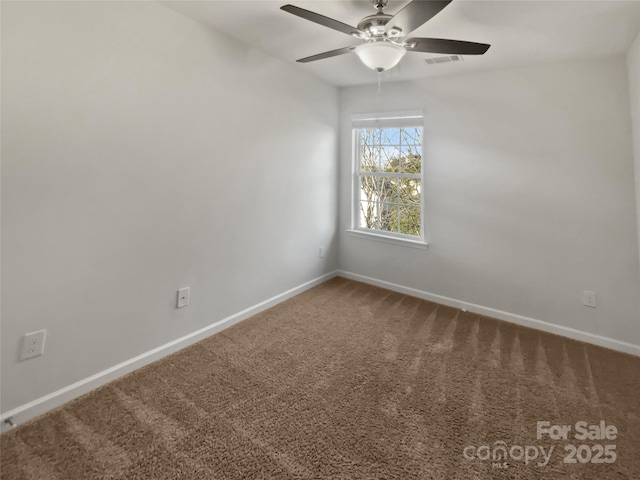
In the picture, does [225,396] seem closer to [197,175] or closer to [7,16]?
[197,175]

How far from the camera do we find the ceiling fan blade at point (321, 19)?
4.81 feet

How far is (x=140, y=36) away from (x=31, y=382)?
6.92 ft

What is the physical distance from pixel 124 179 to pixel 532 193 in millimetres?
3265

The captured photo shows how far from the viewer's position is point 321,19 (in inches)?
61.3

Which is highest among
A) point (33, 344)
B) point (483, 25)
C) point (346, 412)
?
point (483, 25)

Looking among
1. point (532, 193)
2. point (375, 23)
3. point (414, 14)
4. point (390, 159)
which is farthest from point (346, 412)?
point (390, 159)

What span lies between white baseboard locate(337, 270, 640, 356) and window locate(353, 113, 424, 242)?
61 cm

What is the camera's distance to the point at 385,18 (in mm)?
1683

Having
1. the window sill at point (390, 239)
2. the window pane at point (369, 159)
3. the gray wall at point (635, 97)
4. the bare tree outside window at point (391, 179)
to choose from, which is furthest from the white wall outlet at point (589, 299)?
the window pane at point (369, 159)

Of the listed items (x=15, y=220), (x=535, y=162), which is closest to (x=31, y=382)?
A: (x=15, y=220)

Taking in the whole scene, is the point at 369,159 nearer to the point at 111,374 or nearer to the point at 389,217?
the point at 389,217

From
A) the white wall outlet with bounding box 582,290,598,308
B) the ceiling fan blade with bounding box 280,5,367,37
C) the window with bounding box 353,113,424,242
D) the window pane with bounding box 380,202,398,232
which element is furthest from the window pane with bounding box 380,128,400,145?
the white wall outlet with bounding box 582,290,598,308

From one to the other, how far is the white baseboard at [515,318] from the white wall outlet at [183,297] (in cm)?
220

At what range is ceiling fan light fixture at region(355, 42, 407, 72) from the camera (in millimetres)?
1706
